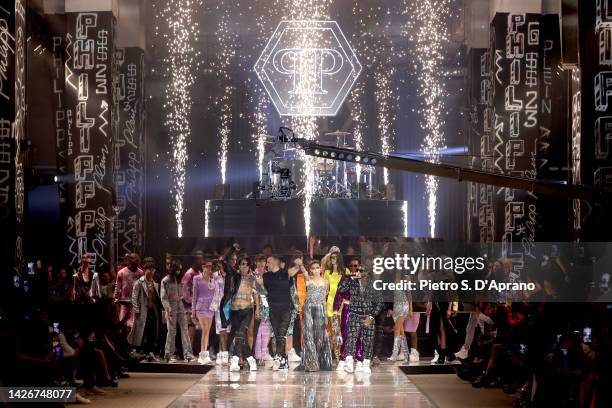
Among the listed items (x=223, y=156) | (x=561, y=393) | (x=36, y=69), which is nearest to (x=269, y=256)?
(x=561, y=393)

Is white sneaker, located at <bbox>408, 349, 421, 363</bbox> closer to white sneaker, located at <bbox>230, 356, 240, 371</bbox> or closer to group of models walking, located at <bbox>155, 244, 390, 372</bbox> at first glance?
group of models walking, located at <bbox>155, 244, 390, 372</bbox>

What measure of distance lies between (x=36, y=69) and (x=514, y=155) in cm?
971

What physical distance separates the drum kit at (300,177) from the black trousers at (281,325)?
30.7ft

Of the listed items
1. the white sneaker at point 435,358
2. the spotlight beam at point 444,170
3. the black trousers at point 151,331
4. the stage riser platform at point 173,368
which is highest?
the spotlight beam at point 444,170

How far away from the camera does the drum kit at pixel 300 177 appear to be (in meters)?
24.1

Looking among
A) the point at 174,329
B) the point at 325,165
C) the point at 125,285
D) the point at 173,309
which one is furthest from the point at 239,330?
the point at 325,165

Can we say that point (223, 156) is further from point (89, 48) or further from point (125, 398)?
point (125, 398)

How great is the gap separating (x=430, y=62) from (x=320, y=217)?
6.47 meters

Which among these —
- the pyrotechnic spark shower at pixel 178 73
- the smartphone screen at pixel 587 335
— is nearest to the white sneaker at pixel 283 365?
the smartphone screen at pixel 587 335

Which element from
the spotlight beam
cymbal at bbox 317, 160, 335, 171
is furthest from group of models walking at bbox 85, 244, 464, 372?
cymbal at bbox 317, 160, 335, 171

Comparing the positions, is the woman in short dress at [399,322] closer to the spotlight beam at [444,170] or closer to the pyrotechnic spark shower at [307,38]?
the spotlight beam at [444,170]

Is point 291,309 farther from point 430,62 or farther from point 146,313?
point 430,62

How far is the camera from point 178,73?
94.4 feet

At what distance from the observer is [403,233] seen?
2455 centimetres
